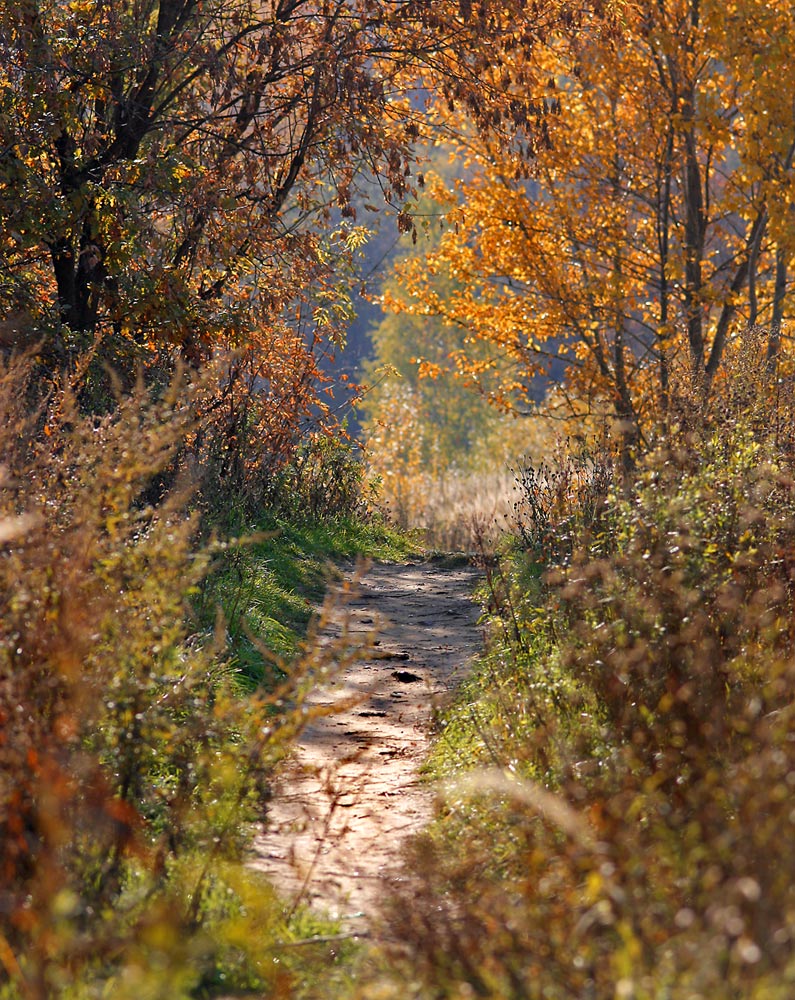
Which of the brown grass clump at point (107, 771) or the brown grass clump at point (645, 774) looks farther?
the brown grass clump at point (107, 771)

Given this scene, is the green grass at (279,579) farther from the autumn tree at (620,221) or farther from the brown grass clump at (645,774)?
the autumn tree at (620,221)

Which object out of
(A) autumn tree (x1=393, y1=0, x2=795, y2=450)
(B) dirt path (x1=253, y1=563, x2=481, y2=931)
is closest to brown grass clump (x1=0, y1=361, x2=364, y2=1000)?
(B) dirt path (x1=253, y1=563, x2=481, y2=931)

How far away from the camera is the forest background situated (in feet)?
9.64

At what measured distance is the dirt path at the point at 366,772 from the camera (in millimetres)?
4043

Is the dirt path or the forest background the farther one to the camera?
the dirt path

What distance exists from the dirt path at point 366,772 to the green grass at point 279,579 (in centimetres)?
41

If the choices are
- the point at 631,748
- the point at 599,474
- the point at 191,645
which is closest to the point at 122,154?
the point at 599,474

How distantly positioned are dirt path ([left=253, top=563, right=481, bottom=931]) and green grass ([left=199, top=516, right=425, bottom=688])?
1.34 ft

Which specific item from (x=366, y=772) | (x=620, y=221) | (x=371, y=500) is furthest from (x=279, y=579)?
(x=620, y=221)

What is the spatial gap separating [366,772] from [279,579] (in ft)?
12.7

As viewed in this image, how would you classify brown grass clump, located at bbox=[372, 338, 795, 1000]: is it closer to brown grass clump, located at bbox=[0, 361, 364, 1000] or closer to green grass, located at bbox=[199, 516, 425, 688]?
brown grass clump, located at bbox=[0, 361, 364, 1000]

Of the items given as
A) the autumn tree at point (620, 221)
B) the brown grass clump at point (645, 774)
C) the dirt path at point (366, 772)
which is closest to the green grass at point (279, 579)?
the dirt path at point (366, 772)

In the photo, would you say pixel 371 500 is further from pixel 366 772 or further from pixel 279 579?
pixel 366 772

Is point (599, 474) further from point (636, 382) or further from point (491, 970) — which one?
point (491, 970)
